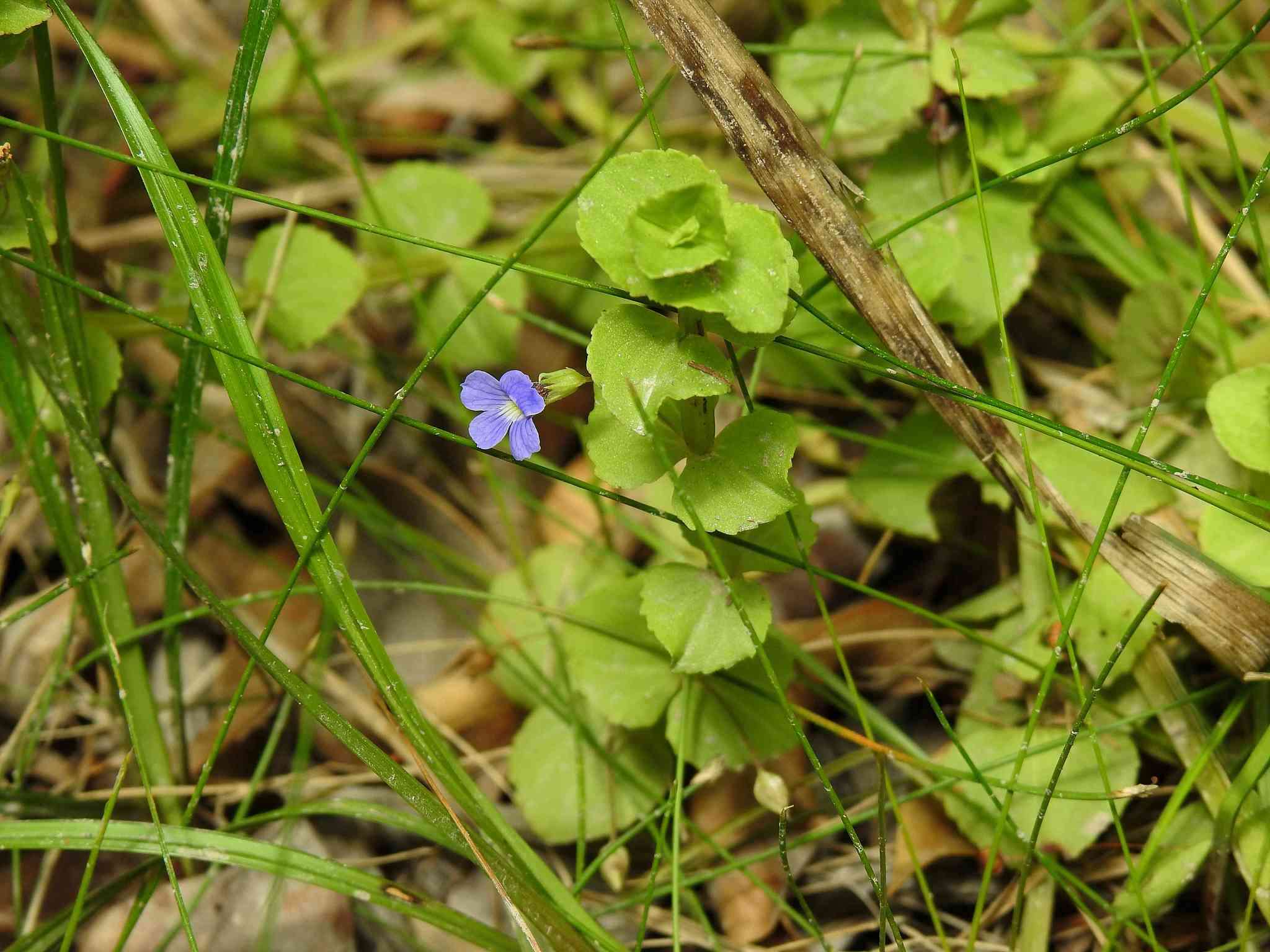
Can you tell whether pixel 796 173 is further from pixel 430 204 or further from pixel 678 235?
pixel 430 204

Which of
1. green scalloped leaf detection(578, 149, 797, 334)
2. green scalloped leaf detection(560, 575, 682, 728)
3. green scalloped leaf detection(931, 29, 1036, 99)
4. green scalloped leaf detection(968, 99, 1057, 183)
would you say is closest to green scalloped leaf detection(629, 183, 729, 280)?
green scalloped leaf detection(578, 149, 797, 334)

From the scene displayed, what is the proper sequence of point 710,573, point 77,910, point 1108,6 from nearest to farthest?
point 77,910 → point 710,573 → point 1108,6

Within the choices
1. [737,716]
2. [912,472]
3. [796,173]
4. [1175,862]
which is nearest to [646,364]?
[796,173]

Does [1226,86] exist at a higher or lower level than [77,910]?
higher

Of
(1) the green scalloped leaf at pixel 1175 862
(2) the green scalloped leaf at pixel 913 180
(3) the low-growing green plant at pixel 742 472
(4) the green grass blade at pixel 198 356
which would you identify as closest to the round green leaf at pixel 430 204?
(3) the low-growing green plant at pixel 742 472

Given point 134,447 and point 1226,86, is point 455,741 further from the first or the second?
point 1226,86

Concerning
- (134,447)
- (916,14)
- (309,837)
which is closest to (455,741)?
(309,837)

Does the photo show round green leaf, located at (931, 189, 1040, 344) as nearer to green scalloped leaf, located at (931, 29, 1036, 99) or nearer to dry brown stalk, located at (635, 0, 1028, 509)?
green scalloped leaf, located at (931, 29, 1036, 99)

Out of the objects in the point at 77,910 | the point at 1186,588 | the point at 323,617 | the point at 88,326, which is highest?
the point at 88,326
